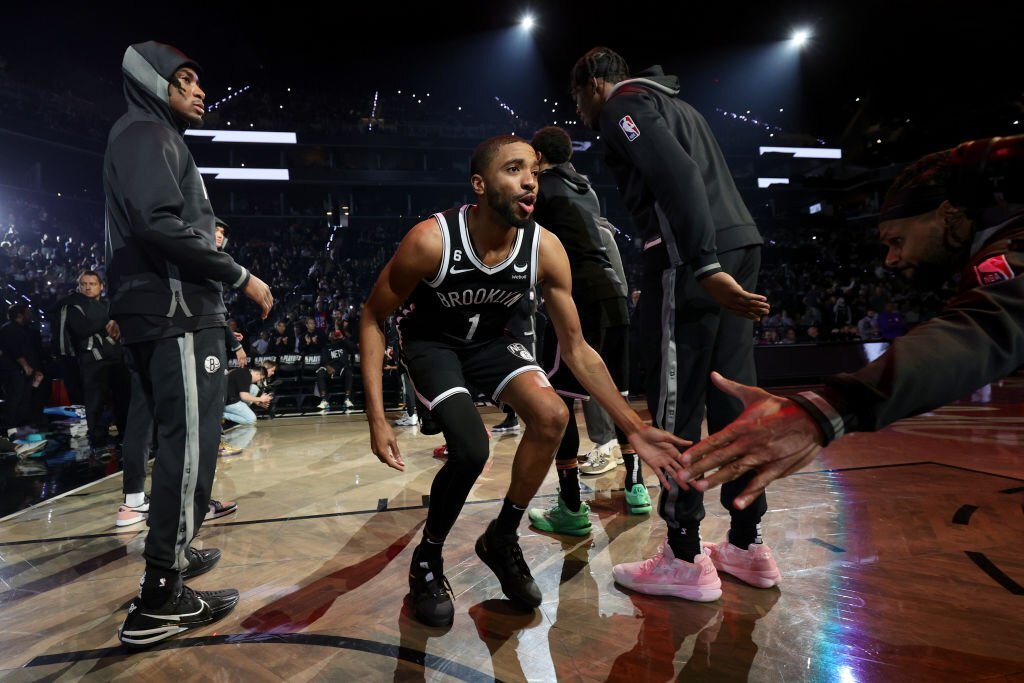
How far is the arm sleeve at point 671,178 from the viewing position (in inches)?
78.5

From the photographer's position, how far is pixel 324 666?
172 centimetres

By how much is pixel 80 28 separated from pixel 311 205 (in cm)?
1143

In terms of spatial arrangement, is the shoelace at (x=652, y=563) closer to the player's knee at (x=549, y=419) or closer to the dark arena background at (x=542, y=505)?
the dark arena background at (x=542, y=505)

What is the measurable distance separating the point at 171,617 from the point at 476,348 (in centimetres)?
142

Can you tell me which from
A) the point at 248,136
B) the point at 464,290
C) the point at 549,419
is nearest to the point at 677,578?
the point at 549,419

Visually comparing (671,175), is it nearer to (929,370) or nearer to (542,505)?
(929,370)

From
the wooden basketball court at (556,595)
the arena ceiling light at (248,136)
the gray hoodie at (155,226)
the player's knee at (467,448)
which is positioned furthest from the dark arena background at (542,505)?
the arena ceiling light at (248,136)

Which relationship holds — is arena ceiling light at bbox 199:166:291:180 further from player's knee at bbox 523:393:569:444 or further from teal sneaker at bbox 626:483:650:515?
player's knee at bbox 523:393:569:444

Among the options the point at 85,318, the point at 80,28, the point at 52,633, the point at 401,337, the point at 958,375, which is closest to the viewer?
the point at 958,375

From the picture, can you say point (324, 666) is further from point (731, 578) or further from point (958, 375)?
point (958, 375)

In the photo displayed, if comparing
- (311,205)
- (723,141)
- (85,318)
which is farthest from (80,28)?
(723,141)

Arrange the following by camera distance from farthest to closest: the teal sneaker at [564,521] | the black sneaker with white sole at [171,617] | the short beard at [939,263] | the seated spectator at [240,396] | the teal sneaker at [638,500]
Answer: the seated spectator at [240,396], the teal sneaker at [638,500], the teal sneaker at [564,521], the black sneaker with white sole at [171,617], the short beard at [939,263]

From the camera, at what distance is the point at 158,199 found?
202 centimetres

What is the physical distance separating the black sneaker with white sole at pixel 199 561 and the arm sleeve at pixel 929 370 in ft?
8.34
